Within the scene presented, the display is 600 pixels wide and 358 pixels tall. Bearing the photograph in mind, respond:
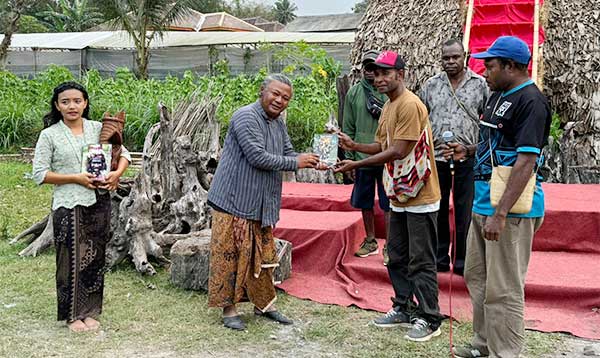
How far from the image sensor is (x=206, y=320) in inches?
186

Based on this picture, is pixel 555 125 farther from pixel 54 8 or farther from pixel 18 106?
pixel 54 8

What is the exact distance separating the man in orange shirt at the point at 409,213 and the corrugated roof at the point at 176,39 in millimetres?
19709

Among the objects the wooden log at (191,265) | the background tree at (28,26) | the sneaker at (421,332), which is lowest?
the sneaker at (421,332)

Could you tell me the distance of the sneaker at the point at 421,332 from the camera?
4.29 metres

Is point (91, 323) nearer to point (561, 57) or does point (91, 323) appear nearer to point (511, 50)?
point (511, 50)

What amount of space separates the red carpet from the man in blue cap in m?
1.01

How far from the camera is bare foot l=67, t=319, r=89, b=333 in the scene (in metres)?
4.47

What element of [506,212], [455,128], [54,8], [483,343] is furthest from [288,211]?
[54,8]

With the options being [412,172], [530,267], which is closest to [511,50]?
[412,172]

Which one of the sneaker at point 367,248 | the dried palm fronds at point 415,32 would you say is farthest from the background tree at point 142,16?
the sneaker at point 367,248

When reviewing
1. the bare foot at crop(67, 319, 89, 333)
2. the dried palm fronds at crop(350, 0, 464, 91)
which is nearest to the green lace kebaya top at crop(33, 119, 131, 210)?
the bare foot at crop(67, 319, 89, 333)

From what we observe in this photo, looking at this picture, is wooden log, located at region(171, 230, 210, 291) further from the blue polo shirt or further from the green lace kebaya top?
the blue polo shirt

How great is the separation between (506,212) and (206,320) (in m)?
2.25

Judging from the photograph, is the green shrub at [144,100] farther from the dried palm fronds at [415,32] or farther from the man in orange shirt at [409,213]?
the man in orange shirt at [409,213]
